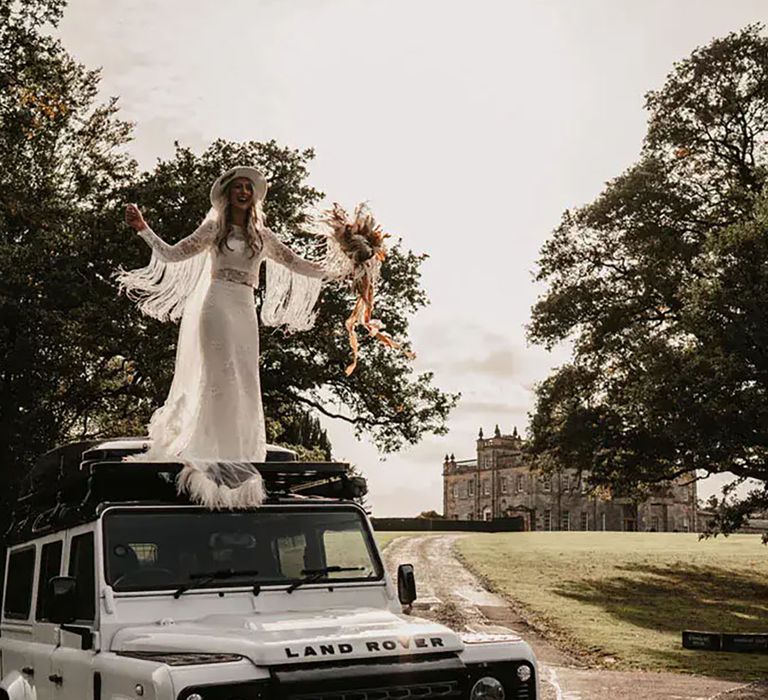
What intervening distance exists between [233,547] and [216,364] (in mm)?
1897

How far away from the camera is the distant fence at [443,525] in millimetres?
81250

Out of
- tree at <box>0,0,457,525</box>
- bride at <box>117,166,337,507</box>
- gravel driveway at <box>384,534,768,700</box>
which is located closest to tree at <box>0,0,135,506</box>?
tree at <box>0,0,457,525</box>

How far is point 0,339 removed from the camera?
28.7m

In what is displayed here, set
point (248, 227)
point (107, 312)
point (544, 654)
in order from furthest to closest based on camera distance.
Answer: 1. point (107, 312)
2. point (544, 654)
3. point (248, 227)

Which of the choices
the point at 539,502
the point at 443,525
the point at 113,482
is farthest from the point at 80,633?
the point at 539,502

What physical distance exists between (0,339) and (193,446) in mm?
22320

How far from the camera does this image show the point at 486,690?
574 centimetres

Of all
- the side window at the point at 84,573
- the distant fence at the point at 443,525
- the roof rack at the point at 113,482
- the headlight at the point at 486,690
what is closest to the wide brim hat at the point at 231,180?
the roof rack at the point at 113,482

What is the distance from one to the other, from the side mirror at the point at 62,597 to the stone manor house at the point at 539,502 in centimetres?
11604

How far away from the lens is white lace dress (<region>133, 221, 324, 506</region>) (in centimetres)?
818

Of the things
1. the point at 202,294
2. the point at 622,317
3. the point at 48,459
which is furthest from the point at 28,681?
the point at 622,317

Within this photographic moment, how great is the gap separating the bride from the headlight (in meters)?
2.75

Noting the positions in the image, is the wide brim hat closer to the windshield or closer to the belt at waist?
the belt at waist

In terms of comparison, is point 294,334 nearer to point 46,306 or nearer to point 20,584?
point 46,306
